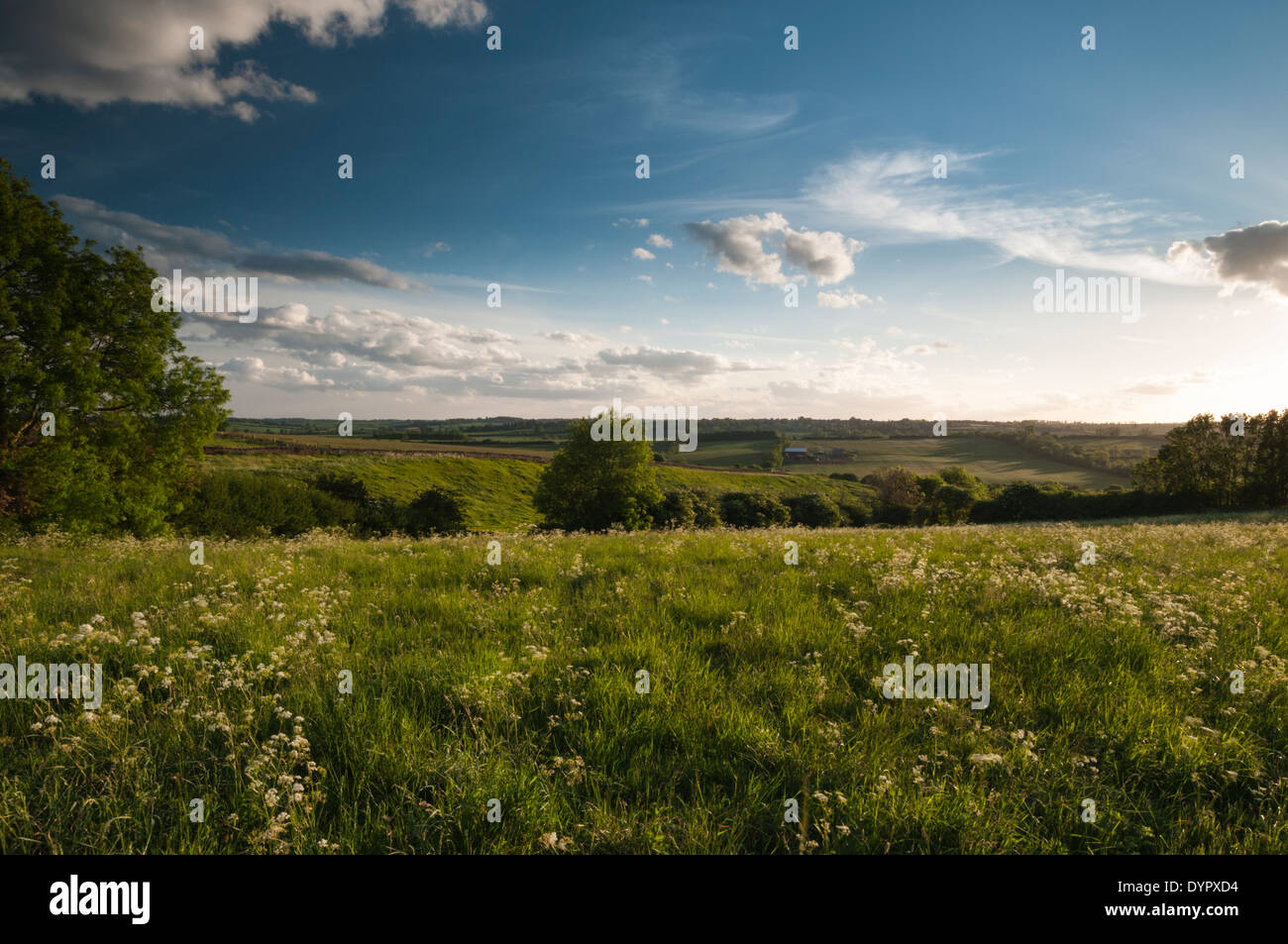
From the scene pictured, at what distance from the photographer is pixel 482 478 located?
101 m

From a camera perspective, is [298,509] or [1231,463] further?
[1231,463]

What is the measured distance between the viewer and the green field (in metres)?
101

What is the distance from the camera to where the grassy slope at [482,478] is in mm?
77188

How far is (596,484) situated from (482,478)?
185 ft

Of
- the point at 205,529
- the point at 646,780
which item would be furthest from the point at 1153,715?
the point at 205,529

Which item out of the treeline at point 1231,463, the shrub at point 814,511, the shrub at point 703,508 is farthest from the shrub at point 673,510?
the treeline at point 1231,463

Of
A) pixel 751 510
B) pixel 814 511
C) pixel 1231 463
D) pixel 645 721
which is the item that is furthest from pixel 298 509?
pixel 1231 463

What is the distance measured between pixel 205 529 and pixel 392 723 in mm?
50378

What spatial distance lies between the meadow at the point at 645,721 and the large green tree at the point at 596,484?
43.5 m

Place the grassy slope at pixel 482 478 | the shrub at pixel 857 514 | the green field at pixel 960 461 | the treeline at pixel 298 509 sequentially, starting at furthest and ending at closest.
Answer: the green field at pixel 960 461 → the shrub at pixel 857 514 → the grassy slope at pixel 482 478 → the treeline at pixel 298 509

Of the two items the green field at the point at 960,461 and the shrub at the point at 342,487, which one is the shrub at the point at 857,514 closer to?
the green field at the point at 960,461

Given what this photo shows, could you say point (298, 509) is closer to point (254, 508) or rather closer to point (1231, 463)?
point (254, 508)
